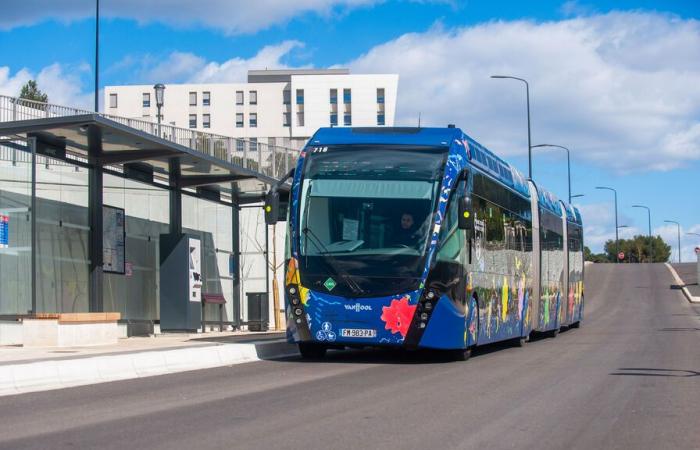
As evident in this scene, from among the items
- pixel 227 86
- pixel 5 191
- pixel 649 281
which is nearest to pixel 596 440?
pixel 5 191

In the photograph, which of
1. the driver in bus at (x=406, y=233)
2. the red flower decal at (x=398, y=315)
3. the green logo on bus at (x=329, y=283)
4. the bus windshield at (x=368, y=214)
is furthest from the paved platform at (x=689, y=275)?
the green logo on bus at (x=329, y=283)

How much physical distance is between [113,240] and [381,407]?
18.1 meters

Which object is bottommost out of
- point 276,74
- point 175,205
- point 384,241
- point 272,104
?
point 384,241

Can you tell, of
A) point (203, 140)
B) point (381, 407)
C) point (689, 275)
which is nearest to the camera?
point (381, 407)

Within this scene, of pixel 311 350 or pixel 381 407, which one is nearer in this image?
pixel 381 407

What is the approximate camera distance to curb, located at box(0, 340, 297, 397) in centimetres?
1327

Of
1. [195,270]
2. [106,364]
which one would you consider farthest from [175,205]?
[106,364]

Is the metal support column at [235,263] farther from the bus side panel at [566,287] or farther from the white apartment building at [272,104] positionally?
the white apartment building at [272,104]

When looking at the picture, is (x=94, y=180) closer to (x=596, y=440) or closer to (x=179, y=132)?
(x=179, y=132)

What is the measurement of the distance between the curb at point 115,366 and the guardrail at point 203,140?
1217 centimetres

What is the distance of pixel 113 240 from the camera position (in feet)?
90.5

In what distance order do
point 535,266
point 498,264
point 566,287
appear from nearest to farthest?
point 498,264 < point 535,266 < point 566,287

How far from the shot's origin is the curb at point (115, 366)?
1327 cm

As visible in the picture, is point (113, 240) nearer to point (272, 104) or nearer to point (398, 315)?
point (398, 315)
